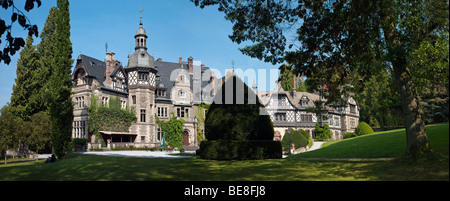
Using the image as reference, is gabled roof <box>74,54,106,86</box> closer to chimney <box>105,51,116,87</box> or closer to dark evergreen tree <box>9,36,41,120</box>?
chimney <box>105,51,116,87</box>

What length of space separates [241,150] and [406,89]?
949 centimetres

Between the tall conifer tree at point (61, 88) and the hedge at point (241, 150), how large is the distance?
1391cm

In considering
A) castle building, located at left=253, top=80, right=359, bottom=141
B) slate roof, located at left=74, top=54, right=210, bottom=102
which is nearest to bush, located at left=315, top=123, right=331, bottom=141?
castle building, located at left=253, top=80, right=359, bottom=141

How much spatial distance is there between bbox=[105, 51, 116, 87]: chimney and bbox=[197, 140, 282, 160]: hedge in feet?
97.4

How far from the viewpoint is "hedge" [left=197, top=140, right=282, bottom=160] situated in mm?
17047

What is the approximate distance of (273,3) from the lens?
37.6 ft

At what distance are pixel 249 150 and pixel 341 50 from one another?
8701 mm

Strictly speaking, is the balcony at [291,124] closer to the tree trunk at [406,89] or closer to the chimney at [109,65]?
the chimney at [109,65]

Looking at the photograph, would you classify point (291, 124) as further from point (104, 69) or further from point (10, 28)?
point (10, 28)

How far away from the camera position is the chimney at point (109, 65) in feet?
139

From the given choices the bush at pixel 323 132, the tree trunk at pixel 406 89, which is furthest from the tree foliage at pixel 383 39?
the bush at pixel 323 132

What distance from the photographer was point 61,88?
24.1 meters

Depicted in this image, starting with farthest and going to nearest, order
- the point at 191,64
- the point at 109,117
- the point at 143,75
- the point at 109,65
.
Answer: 1. the point at 191,64
2. the point at 143,75
3. the point at 109,65
4. the point at 109,117

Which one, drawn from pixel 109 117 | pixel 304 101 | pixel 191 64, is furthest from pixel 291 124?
pixel 109 117
